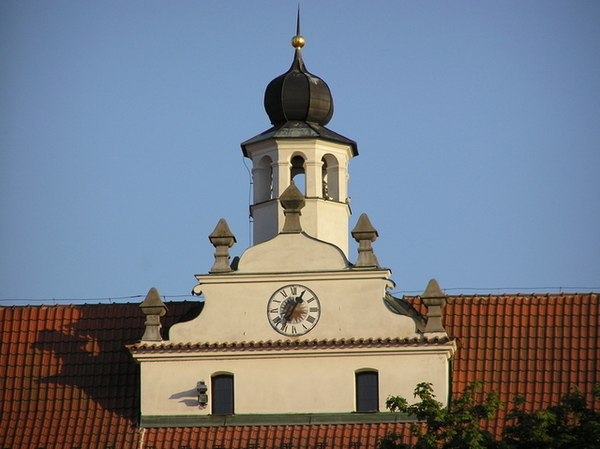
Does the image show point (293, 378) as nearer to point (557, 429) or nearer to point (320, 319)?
point (320, 319)

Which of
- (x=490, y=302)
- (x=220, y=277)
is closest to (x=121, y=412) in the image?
(x=220, y=277)

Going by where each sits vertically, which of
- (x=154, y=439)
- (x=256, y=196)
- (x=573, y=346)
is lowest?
(x=154, y=439)

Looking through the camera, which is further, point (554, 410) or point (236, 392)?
point (236, 392)

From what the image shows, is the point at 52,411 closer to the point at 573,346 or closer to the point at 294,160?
the point at 294,160

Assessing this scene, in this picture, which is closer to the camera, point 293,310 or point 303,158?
point 293,310

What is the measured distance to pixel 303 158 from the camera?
152ft

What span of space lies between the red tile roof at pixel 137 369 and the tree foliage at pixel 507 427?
5536 millimetres

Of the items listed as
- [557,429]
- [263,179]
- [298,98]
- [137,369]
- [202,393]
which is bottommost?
[557,429]

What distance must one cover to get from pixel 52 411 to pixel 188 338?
12.9ft

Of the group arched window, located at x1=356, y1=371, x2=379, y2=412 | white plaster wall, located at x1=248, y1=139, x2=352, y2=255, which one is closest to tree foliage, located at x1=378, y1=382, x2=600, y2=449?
arched window, located at x1=356, y1=371, x2=379, y2=412

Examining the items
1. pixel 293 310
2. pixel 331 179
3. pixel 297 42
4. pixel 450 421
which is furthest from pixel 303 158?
pixel 450 421

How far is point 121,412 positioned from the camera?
43.3 m

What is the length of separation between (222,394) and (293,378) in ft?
5.99

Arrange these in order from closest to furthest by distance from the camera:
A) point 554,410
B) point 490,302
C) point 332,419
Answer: point 554,410
point 332,419
point 490,302
